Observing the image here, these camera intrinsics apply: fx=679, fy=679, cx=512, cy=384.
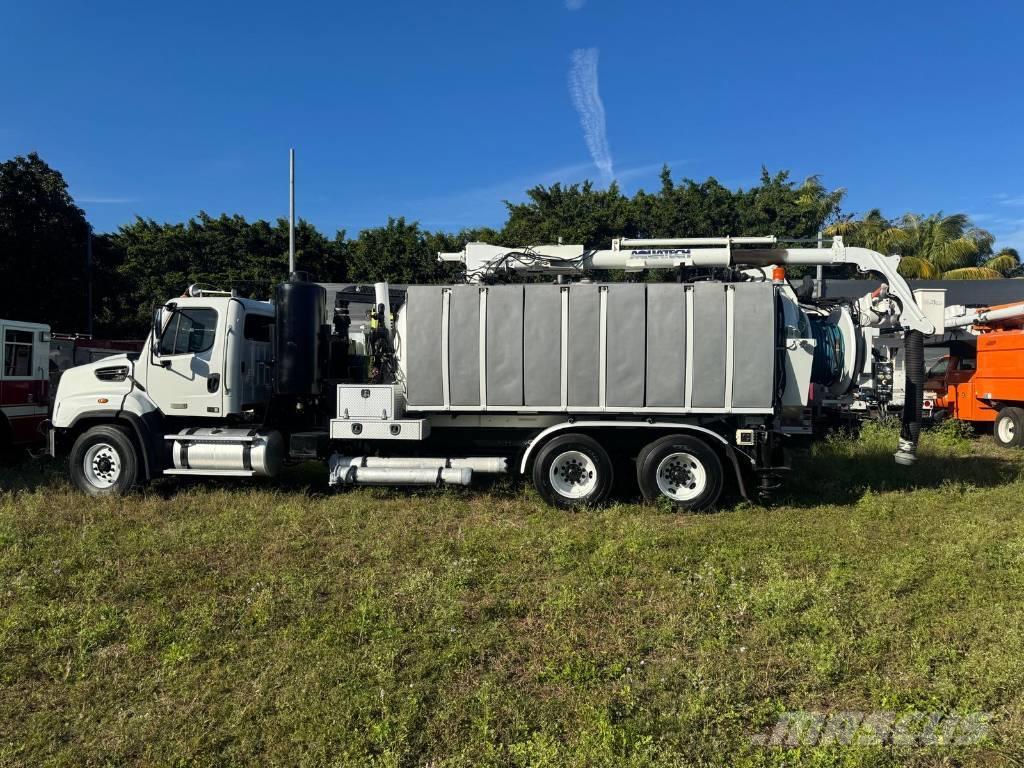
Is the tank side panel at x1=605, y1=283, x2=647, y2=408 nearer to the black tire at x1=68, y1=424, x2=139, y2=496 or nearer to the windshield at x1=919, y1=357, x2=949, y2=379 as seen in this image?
the black tire at x1=68, y1=424, x2=139, y2=496

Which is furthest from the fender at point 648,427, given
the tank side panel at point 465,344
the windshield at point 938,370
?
the windshield at point 938,370

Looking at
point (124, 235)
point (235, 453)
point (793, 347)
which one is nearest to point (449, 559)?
point (235, 453)

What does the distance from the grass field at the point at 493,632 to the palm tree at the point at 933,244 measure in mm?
27056

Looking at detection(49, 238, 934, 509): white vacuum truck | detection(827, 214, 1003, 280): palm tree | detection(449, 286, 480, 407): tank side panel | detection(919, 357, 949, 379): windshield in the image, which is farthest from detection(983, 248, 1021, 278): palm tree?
detection(449, 286, 480, 407): tank side panel

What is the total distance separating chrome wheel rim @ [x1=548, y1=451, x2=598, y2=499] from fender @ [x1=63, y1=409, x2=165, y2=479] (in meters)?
4.95

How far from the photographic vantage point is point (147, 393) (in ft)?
28.8

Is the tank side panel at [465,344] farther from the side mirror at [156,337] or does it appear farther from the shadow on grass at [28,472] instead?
the shadow on grass at [28,472]

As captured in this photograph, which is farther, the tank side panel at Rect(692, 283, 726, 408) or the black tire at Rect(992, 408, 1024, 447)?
the black tire at Rect(992, 408, 1024, 447)

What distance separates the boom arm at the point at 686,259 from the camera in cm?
880

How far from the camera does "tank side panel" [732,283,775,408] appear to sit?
761cm

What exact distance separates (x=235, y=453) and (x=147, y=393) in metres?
1.49

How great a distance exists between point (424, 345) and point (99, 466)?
179 inches

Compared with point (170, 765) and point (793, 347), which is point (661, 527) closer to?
point (793, 347)

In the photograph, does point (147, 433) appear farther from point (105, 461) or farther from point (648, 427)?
point (648, 427)
